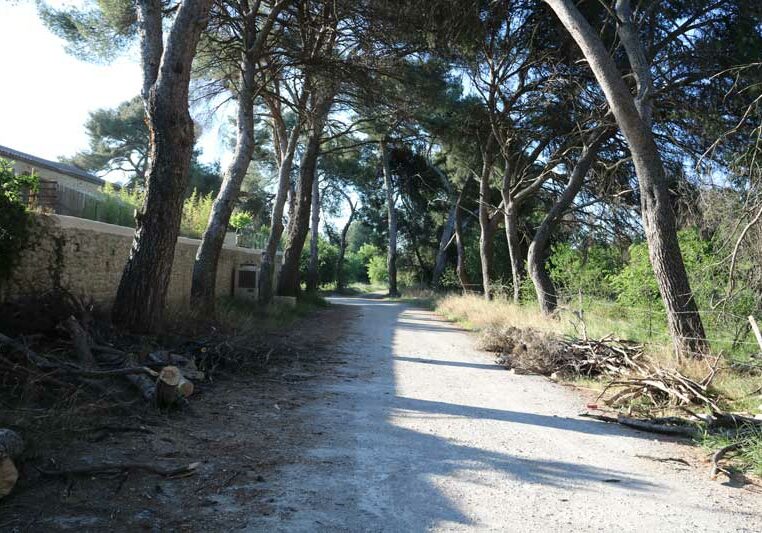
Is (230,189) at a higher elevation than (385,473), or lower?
higher

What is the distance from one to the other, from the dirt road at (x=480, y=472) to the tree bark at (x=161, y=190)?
9.98 ft

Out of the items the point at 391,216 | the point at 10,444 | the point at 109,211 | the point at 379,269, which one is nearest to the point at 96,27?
the point at 109,211

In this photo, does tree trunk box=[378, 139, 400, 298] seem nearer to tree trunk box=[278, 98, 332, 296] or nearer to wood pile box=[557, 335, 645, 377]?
tree trunk box=[278, 98, 332, 296]

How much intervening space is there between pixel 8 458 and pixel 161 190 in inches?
228

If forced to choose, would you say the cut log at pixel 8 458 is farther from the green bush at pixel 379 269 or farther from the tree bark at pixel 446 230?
the green bush at pixel 379 269

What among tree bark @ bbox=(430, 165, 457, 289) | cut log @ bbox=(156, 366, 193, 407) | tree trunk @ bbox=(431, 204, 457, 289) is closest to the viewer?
cut log @ bbox=(156, 366, 193, 407)

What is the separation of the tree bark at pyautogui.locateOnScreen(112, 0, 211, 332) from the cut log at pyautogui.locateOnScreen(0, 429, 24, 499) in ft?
15.8

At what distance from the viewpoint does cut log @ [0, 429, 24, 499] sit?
3.68 metres

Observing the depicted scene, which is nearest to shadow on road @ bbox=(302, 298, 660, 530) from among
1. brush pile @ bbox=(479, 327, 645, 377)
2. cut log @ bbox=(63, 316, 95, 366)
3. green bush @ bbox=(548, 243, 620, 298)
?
brush pile @ bbox=(479, 327, 645, 377)

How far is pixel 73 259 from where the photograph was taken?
9180mm

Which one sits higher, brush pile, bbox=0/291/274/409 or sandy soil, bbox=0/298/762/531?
brush pile, bbox=0/291/274/409

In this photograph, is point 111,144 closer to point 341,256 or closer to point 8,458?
point 341,256

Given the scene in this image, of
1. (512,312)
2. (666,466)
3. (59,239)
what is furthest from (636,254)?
(59,239)

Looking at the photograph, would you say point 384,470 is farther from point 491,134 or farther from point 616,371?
point 491,134
